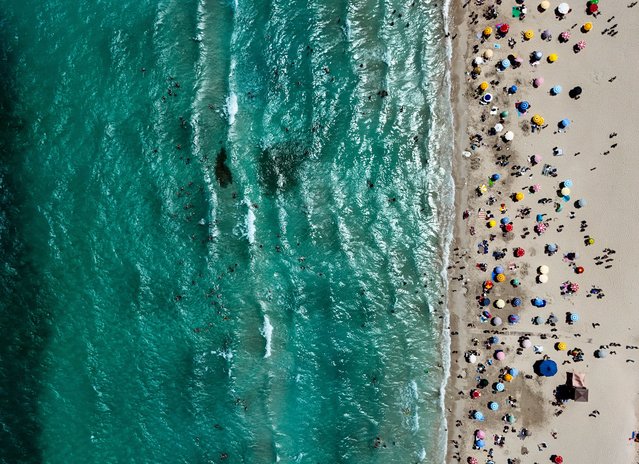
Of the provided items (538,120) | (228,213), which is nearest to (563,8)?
(538,120)

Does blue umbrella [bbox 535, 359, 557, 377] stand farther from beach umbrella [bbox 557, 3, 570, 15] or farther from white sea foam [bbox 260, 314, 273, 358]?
beach umbrella [bbox 557, 3, 570, 15]

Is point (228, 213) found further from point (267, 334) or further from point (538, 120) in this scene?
point (538, 120)

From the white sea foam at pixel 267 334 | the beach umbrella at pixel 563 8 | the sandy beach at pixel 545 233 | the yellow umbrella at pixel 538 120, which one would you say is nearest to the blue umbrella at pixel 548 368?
the sandy beach at pixel 545 233

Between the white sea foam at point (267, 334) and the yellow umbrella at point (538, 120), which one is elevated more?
the yellow umbrella at point (538, 120)

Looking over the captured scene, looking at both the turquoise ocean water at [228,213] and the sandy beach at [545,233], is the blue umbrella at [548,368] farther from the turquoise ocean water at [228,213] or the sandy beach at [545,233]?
the turquoise ocean water at [228,213]

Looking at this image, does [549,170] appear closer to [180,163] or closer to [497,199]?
[497,199]

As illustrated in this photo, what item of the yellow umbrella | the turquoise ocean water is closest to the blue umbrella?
the turquoise ocean water
